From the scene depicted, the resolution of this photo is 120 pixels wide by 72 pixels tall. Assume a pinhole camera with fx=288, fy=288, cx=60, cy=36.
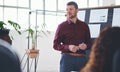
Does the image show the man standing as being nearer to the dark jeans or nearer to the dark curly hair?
the dark jeans

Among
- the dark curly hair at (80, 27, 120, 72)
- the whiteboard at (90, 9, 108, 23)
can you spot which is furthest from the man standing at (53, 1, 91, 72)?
the dark curly hair at (80, 27, 120, 72)

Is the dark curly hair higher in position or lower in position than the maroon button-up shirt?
higher

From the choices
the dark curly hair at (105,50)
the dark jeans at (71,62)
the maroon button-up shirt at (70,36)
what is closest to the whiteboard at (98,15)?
the maroon button-up shirt at (70,36)

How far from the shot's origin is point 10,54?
91cm

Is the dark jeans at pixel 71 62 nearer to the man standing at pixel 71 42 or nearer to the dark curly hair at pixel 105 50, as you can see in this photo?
the man standing at pixel 71 42

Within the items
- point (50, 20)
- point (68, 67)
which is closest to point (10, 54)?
point (68, 67)

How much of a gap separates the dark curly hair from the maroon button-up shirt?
241 cm

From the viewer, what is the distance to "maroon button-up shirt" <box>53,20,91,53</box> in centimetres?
361

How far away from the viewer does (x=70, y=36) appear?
3617mm

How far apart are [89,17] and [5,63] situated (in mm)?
4001

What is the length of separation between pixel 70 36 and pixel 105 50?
2.57 m

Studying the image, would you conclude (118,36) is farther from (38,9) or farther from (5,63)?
(38,9)

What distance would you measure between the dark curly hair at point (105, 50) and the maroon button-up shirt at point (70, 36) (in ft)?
7.92

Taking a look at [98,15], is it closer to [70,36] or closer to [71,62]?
[70,36]
